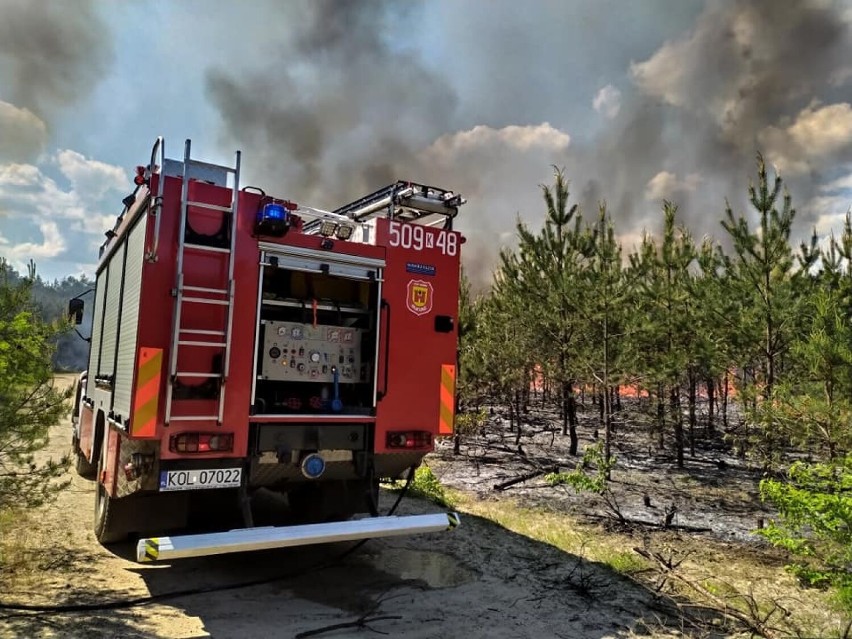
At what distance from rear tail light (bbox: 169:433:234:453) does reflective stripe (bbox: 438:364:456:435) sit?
194 centimetres

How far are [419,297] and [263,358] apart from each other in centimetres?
154

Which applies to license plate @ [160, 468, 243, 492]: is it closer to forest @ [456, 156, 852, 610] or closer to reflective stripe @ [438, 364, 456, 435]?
reflective stripe @ [438, 364, 456, 435]

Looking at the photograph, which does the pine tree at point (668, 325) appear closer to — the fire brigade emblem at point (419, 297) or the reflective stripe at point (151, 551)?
the fire brigade emblem at point (419, 297)

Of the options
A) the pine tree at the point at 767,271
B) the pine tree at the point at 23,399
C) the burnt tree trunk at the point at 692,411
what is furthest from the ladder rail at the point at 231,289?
the burnt tree trunk at the point at 692,411

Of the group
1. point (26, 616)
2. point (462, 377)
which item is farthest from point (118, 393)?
point (462, 377)

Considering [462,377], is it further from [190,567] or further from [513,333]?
[190,567]

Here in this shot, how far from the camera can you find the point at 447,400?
213 inches

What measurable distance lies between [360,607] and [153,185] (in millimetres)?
3720

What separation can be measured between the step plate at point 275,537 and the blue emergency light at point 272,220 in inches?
90.4

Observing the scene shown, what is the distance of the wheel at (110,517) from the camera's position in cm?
504

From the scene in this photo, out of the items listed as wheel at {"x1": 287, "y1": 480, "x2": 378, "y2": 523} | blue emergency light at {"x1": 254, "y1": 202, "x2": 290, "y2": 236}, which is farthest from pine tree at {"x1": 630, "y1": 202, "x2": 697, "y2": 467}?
blue emergency light at {"x1": 254, "y1": 202, "x2": 290, "y2": 236}

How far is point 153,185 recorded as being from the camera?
424 centimetres

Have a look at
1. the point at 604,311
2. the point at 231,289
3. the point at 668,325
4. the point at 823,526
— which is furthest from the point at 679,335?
the point at 231,289

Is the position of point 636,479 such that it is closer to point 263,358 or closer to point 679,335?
point 679,335
